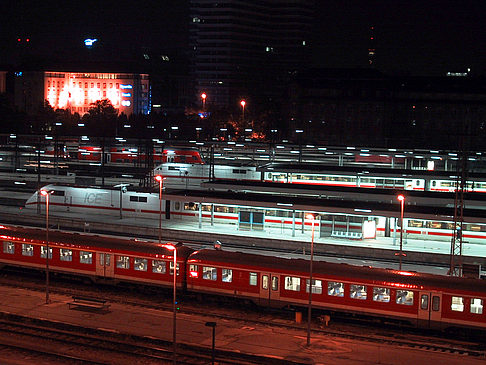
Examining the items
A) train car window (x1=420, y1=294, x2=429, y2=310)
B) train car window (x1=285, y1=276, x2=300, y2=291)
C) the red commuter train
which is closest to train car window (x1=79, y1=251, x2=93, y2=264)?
the red commuter train

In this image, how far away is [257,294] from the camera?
24.2 m

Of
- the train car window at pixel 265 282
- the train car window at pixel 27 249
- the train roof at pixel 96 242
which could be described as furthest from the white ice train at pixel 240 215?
the train car window at pixel 265 282

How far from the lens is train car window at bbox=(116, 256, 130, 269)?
26547 mm

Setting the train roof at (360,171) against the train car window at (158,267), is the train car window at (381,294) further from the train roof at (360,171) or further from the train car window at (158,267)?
the train roof at (360,171)

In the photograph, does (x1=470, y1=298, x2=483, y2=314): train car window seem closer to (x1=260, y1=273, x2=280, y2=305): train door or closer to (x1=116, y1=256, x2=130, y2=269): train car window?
(x1=260, y1=273, x2=280, y2=305): train door

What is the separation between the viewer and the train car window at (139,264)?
2618 cm

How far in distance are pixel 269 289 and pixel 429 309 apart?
5352 millimetres

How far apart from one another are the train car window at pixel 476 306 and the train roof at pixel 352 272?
281 mm

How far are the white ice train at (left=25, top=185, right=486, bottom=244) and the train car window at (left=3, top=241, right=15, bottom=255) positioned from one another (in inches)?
→ 399

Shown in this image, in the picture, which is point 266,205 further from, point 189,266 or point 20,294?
point 20,294

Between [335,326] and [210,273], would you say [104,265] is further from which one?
[335,326]

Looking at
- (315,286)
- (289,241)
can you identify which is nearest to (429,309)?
(315,286)

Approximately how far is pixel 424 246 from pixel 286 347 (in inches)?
621

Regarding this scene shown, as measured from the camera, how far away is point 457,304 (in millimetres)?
21516
